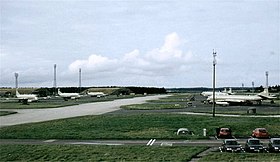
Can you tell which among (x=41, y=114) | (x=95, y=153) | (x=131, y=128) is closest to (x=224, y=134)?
(x=131, y=128)

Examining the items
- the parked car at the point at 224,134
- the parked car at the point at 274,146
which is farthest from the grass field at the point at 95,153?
the parked car at the point at 224,134

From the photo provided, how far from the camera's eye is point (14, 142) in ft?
124

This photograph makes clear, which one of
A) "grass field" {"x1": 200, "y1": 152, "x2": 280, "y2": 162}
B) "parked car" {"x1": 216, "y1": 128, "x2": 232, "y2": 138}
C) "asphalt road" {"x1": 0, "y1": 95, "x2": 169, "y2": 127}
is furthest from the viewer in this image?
"asphalt road" {"x1": 0, "y1": 95, "x2": 169, "y2": 127}

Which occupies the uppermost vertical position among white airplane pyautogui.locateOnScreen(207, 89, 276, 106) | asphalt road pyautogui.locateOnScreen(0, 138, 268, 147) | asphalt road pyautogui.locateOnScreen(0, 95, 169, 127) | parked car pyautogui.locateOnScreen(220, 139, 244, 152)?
white airplane pyautogui.locateOnScreen(207, 89, 276, 106)

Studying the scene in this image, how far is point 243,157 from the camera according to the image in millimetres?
27906

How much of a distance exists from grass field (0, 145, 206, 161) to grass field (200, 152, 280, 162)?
1564 mm

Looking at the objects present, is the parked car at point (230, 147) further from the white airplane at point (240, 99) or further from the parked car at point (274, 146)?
the white airplane at point (240, 99)

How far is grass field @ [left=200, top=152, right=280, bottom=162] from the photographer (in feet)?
88.1

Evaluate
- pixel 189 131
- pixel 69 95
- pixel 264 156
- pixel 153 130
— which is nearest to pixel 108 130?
pixel 153 130

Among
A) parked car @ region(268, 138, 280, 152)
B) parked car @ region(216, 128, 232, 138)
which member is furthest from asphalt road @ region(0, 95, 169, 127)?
parked car @ region(268, 138, 280, 152)

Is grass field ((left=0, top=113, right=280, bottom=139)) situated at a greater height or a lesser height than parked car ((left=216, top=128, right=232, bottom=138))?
lesser

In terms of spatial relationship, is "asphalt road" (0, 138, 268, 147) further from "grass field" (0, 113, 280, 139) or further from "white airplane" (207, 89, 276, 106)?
"white airplane" (207, 89, 276, 106)

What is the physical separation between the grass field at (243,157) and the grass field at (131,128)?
35.3 ft

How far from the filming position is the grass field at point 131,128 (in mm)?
41750
